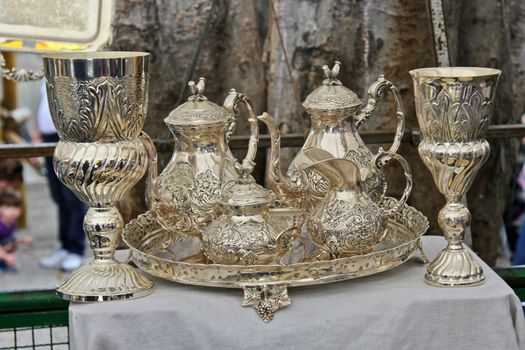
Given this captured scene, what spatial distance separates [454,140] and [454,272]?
0.19 meters

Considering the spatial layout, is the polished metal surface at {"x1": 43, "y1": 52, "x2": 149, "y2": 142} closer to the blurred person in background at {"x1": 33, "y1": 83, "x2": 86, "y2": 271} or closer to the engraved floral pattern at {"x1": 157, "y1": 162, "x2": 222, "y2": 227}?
the engraved floral pattern at {"x1": 157, "y1": 162, "x2": 222, "y2": 227}

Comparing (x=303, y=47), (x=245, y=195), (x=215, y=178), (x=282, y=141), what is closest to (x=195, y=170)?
(x=215, y=178)

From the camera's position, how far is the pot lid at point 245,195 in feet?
5.30

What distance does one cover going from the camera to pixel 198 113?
1750 millimetres

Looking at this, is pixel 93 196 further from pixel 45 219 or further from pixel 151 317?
pixel 45 219

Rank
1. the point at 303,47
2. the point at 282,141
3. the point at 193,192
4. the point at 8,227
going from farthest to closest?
the point at 8,227 → the point at 303,47 → the point at 282,141 → the point at 193,192

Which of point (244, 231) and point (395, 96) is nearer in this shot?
point (244, 231)

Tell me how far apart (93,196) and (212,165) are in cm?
20

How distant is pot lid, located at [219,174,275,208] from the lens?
63.6 inches

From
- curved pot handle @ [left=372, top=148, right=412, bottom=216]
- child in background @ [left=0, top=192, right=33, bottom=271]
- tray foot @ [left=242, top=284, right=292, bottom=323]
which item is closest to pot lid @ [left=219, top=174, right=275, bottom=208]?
tray foot @ [left=242, top=284, right=292, bottom=323]

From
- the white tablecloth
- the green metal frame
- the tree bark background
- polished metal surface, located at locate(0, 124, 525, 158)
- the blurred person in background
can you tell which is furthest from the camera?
the blurred person in background

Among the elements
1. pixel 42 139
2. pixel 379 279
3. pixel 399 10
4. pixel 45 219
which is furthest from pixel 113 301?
pixel 45 219

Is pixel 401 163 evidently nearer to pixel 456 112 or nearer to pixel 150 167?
pixel 456 112

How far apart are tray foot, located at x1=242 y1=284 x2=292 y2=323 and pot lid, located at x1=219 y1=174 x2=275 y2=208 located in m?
0.12
